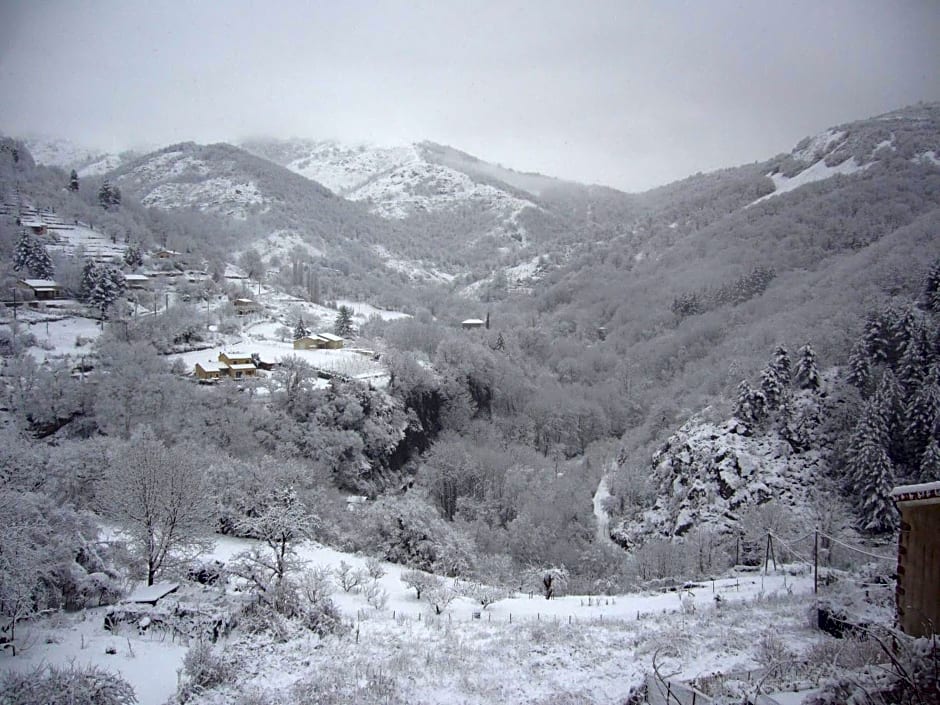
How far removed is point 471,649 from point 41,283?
5617 cm

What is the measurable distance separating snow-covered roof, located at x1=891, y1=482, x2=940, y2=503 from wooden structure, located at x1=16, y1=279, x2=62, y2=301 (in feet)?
199

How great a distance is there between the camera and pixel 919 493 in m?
7.88

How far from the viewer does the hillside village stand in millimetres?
10234

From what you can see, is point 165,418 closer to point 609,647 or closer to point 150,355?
point 150,355

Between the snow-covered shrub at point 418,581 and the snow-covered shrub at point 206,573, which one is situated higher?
the snow-covered shrub at point 206,573

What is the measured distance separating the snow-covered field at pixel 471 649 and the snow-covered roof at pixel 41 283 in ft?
157

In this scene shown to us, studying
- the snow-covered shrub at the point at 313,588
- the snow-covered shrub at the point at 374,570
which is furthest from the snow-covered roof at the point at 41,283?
the snow-covered shrub at the point at 313,588

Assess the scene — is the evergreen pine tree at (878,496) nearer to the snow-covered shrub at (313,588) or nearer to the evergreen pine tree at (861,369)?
the evergreen pine tree at (861,369)

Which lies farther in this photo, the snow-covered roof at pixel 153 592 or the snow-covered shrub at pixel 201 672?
the snow-covered roof at pixel 153 592

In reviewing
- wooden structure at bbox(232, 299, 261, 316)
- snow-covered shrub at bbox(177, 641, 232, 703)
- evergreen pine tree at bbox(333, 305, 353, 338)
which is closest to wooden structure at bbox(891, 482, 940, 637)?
snow-covered shrub at bbox(177, 641, 232, 703)

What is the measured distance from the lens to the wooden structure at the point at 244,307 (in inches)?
2766

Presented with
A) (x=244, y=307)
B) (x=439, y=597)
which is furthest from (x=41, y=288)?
(x=439, y=597)

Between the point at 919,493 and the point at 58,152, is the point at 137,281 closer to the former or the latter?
the point at 58,152

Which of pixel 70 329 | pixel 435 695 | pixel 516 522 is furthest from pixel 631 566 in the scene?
pixel 70 329
